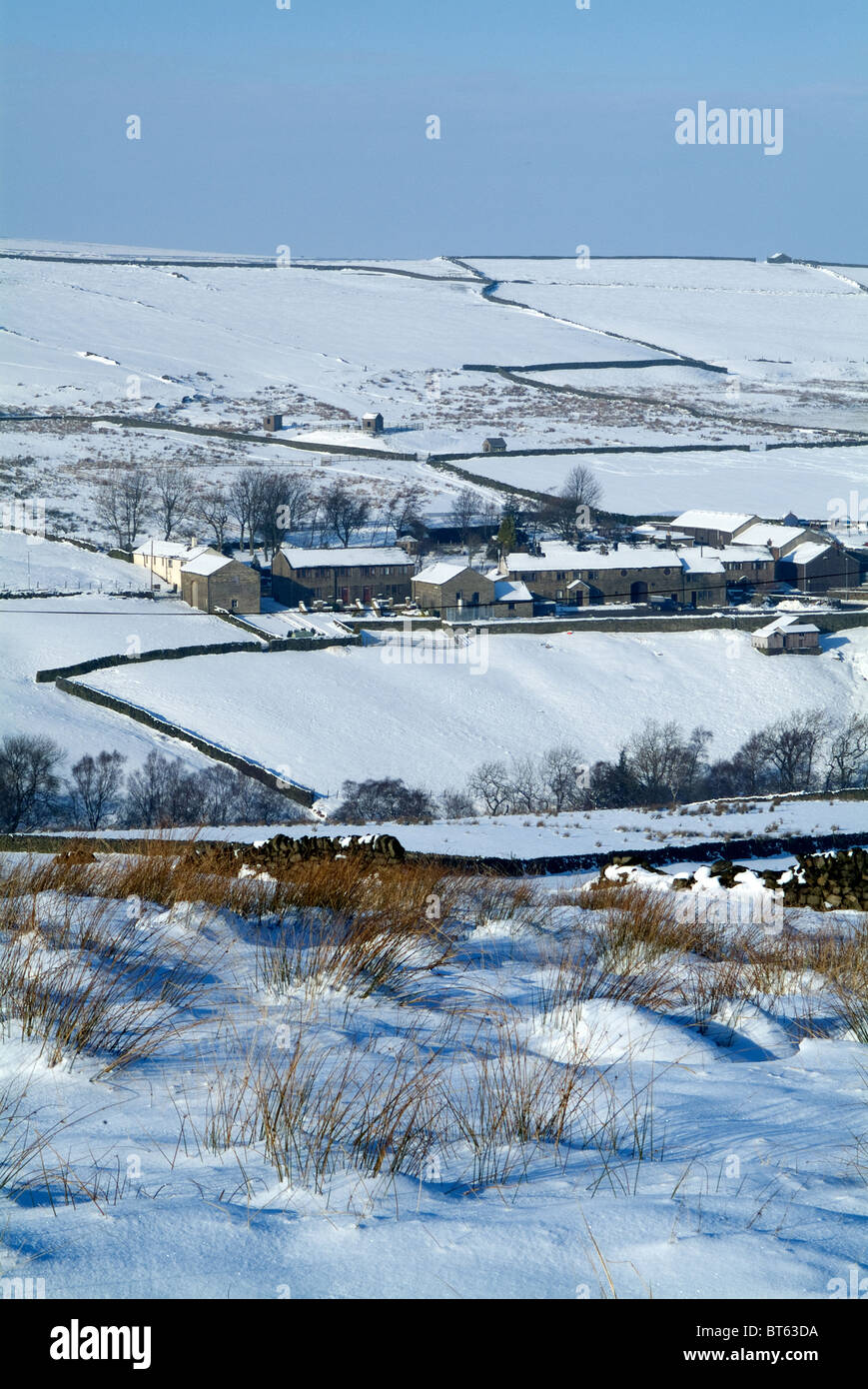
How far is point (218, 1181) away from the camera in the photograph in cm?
271

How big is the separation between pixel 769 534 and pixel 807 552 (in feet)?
9.89

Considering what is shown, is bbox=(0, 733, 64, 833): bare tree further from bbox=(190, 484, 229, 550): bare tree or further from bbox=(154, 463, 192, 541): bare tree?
bbox=(190, 484, 229, 550): bare tree

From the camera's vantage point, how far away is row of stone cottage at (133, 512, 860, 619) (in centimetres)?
4347

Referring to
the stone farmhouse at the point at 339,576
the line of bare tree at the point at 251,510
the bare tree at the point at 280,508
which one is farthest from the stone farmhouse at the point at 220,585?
the bare tree at the point at 280,508

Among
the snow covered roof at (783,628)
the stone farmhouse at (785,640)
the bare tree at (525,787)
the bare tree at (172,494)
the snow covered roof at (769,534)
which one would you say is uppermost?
the bare tree at (172,494)

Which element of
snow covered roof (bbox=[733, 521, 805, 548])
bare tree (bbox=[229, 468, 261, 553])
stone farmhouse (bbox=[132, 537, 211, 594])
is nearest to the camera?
stone farmhouse (bbox=[132, 537, 211, 594])

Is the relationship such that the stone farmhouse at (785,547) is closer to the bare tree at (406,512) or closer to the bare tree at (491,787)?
the bare tree at (406,512)

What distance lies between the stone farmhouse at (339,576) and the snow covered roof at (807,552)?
17274 millimetres

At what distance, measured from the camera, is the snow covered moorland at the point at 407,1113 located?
2.42m

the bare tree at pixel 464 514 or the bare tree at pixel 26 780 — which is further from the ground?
the bare tree at pixel 464 514

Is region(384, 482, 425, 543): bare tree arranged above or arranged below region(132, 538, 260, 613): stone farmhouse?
above

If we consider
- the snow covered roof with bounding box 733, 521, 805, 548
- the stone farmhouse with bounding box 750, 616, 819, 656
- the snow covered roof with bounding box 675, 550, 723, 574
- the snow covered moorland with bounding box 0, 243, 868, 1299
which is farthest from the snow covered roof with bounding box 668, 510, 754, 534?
the stone farmhouse with bounding box 750, 616, 819, 656

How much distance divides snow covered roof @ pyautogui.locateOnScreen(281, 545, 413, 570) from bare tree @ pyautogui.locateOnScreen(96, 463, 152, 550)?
27.2 ft
